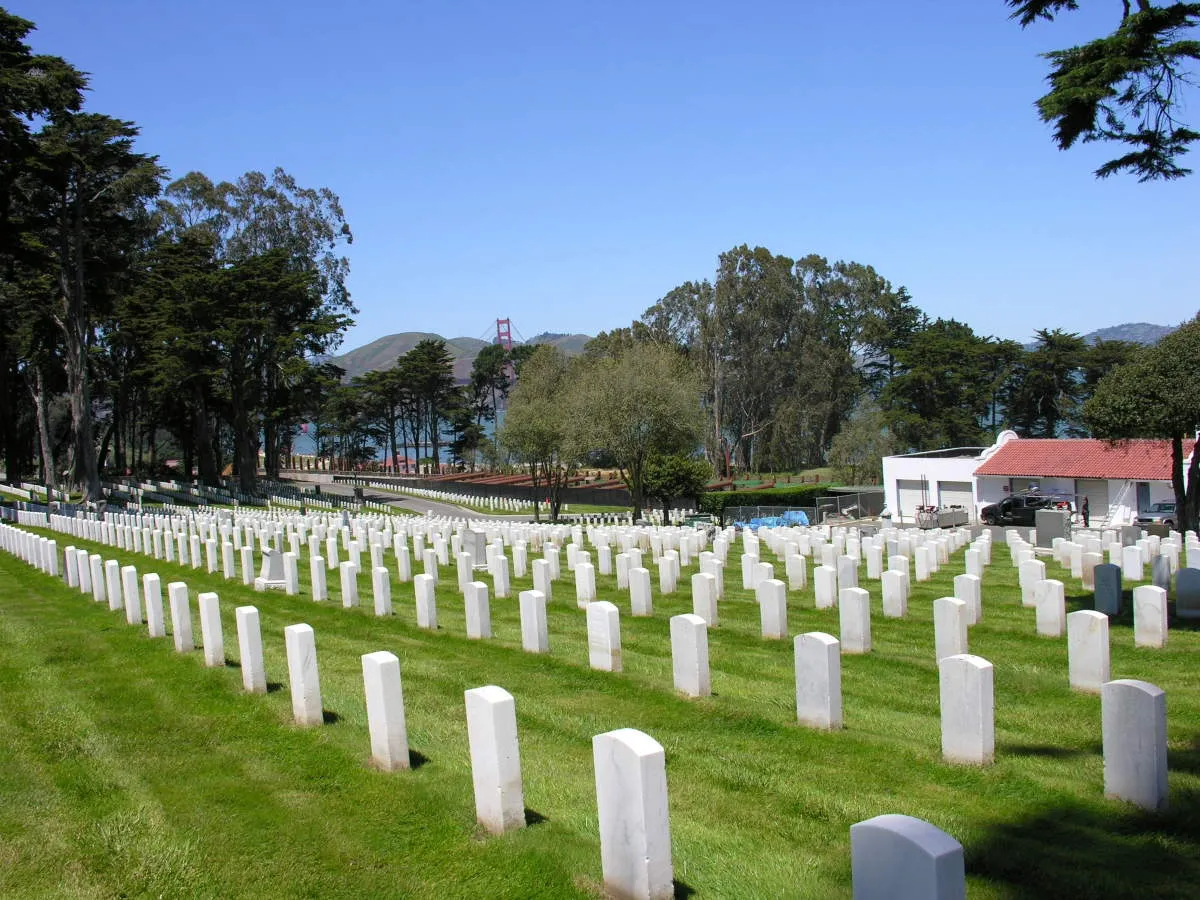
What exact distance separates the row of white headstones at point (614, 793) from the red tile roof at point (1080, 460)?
37200 millimetres

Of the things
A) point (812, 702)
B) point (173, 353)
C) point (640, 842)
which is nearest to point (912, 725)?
point (812, 702)

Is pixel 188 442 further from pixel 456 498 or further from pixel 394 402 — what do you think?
pixel 394 402

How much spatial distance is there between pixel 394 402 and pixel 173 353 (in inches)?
1696

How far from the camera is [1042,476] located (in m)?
42.6

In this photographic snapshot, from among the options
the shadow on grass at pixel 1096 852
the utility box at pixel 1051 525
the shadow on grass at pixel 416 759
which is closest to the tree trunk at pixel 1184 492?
the utility box at pixel 1051 525

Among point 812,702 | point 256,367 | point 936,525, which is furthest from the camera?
point 256,367

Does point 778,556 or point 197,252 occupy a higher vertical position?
point 197,252

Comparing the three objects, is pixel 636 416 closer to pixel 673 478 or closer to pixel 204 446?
pixel 673 478

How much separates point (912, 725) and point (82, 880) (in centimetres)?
566

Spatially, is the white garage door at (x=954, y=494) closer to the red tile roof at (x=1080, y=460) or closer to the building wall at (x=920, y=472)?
the building wall at (x=920, y=472)

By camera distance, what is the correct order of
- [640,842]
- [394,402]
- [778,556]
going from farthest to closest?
[394,402]
[778,556]
[640,842]

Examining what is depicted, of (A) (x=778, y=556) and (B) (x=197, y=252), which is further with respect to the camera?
(B) (x=197, y=252)

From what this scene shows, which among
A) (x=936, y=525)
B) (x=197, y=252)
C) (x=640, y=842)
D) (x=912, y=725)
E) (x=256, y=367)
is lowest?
(x=936, y=525)

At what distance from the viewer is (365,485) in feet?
243
